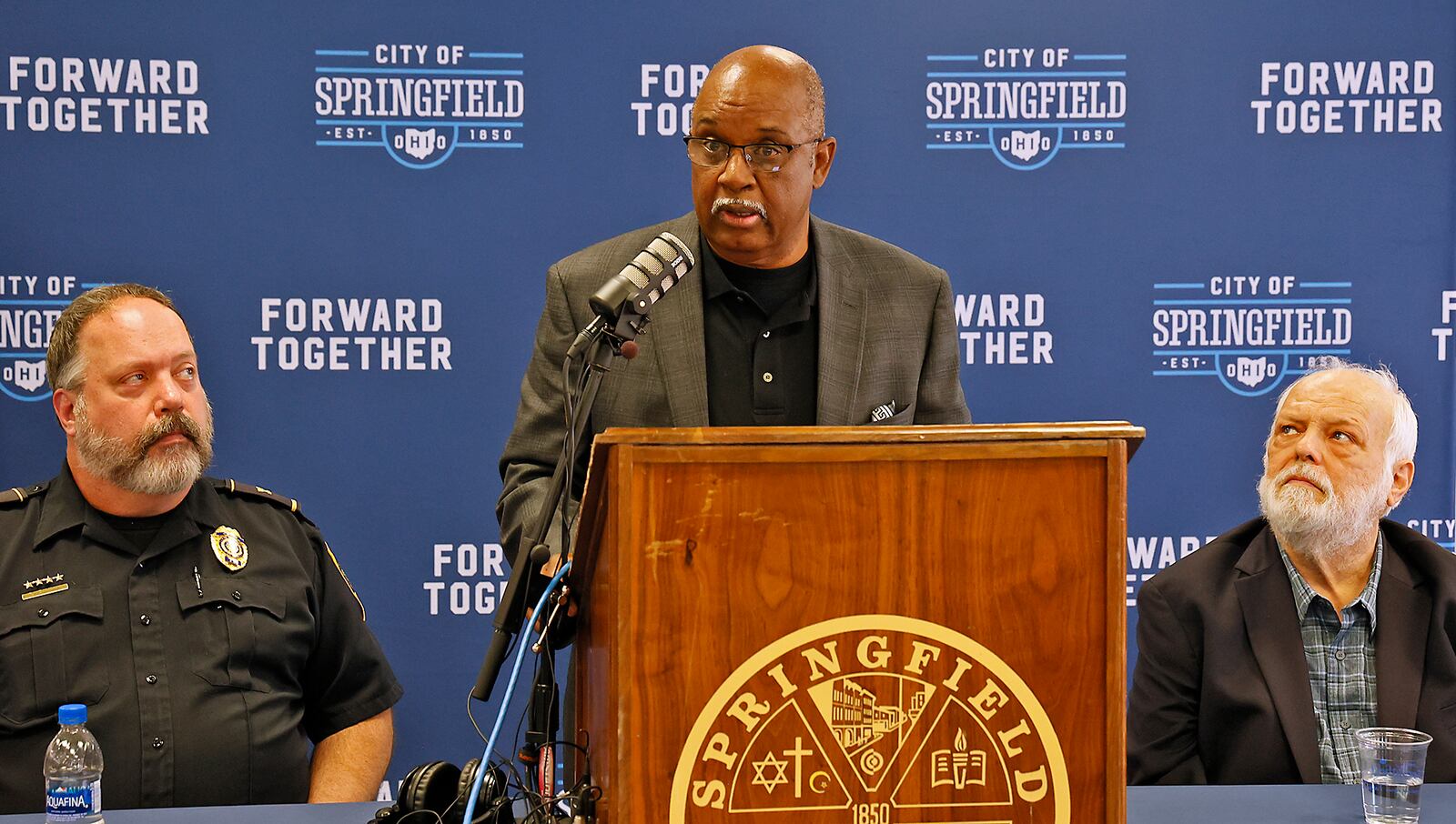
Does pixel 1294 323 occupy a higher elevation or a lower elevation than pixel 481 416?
higher

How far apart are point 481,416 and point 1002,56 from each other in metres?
1.60

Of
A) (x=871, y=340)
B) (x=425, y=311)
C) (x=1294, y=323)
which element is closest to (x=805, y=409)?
(x=871, y=340)

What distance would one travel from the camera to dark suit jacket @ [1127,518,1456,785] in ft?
8.77

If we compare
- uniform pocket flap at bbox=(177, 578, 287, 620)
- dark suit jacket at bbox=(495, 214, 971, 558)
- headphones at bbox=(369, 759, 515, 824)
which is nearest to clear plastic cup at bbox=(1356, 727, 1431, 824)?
dark suit jacket at bbox=(495, 214, 971, 558)

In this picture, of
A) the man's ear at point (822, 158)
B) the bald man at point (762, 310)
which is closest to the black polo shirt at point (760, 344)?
the bald man at point (762, 310)

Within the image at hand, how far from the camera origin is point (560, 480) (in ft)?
4.92

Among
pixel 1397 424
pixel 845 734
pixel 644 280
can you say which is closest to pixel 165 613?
pixel 644 280

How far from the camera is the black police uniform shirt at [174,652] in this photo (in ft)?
8.59

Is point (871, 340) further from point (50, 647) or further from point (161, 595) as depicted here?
point (50, 647)

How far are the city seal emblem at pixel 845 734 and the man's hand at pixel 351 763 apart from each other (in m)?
1.73

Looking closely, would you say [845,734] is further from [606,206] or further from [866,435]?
[606,206]

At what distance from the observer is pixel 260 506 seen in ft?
9.66

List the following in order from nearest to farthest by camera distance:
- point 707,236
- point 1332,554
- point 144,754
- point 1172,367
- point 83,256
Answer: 1. point 707,236
2. point 144,754
3. point 1332,554
4. point 83,256
5. point 1172,367

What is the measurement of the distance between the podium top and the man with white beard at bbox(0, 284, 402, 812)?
1740mm
